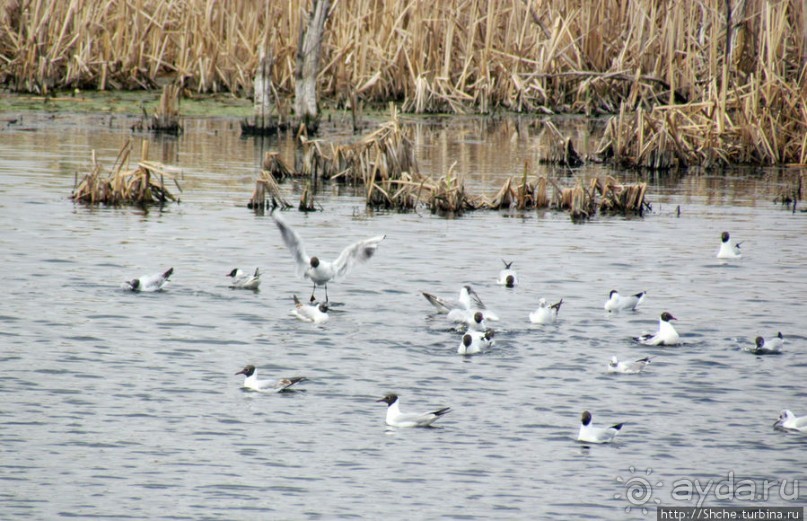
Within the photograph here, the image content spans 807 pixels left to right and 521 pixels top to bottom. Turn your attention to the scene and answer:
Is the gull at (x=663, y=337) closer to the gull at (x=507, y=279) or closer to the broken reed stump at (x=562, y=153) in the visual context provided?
the gull at (x=507, y=279)

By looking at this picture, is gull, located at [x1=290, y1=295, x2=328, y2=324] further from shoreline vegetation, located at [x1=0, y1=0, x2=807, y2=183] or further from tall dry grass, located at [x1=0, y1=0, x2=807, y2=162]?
tall dry grass, located at [x1=0, y1=0, x2=807, y2=162]

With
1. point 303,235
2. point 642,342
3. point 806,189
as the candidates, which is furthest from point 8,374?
point 806,189

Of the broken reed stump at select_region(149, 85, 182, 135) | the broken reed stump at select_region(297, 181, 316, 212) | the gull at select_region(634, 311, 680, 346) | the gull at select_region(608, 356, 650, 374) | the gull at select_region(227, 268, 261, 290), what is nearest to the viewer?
the gull at select_region(608, 356, 650, 374)

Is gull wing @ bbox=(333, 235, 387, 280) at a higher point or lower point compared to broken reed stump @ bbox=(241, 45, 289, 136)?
lower

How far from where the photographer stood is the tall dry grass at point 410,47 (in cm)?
2862

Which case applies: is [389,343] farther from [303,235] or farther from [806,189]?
[806,189]

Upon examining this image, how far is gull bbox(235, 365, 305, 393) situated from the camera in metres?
10.6

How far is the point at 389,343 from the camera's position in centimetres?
1237

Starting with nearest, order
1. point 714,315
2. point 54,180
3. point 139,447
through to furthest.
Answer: point 139,447
point 714,315
point 54,180

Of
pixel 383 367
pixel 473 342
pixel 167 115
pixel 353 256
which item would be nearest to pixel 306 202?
pixel 353 256

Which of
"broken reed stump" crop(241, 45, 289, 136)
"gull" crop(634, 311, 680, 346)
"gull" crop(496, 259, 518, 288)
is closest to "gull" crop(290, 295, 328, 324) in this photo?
"gull" crop(496, 259, 518, 288)

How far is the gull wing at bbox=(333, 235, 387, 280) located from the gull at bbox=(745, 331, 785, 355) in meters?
4.16

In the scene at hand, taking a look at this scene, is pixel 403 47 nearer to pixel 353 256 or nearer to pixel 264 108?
pixel 264 108

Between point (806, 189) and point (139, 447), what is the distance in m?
16.2
